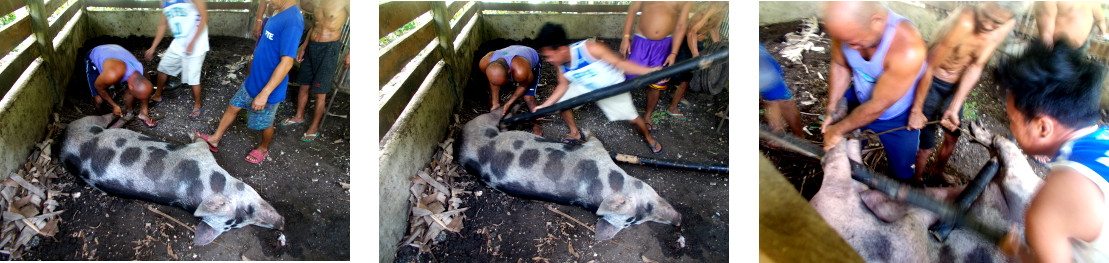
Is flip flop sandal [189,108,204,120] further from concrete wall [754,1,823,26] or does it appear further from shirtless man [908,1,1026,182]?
shirtless man [908,1,1026,182]

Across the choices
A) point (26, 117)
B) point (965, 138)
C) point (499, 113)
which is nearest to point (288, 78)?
point (499, 113)

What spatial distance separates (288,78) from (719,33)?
153 cm

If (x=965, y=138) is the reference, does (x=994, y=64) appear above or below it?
above

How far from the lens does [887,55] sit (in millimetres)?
1741

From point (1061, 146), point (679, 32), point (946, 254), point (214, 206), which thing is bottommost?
point (946, 254)

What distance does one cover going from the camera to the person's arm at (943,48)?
1.72 m

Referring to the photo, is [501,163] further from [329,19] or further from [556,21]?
[329,19]

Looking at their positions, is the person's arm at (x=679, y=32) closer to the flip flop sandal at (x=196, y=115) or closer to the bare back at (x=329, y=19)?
the bare back at (x=329, y=19)

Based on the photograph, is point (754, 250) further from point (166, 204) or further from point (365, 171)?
point (166, 204)

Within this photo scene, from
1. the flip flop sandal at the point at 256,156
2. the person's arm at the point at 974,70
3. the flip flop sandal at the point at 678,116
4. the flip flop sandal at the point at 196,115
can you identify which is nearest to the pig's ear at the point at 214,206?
the flip flop sandal at the point at 256,156

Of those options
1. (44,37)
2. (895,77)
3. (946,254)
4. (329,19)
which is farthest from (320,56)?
(946,254)

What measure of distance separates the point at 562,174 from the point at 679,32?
0.67 m

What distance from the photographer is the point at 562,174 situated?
2010 mm

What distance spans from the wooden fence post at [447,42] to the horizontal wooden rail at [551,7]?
157 millimetres
